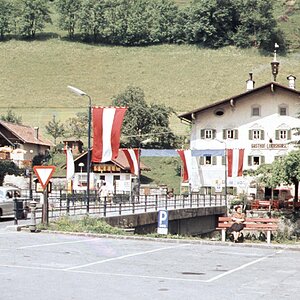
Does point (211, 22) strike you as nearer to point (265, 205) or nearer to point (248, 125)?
point (248, 125)

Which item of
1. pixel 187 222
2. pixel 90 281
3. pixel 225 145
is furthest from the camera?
pixel 225 145

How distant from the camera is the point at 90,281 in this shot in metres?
12.5

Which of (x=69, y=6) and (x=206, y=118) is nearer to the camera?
(x=206, y=118)

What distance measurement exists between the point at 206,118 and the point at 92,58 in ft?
265

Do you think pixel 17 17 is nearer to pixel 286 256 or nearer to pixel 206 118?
pixel 206 118

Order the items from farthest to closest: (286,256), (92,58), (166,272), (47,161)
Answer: (92,58)
(47,161)
(286,256)
(166,272)

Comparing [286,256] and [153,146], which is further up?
[153,146]

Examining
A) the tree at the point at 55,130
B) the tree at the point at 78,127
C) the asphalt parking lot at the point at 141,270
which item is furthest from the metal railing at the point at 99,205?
the tree at the point at 55,130

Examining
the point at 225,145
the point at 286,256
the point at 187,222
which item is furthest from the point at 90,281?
the point at 225,145

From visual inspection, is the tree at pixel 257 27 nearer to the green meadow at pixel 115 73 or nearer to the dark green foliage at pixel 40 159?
the green meadow at pixel 115 73

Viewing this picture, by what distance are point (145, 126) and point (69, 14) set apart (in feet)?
286

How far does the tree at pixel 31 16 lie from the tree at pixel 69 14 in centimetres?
364

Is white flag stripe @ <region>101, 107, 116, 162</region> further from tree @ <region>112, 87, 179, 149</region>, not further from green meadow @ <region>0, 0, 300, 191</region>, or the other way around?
green meadow @ <region>0, 0, 300, 191</region>

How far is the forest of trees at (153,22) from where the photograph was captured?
518ft
